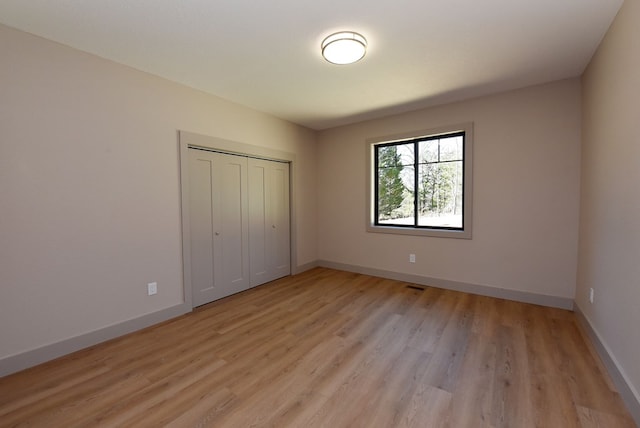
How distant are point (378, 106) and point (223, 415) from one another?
3.77m

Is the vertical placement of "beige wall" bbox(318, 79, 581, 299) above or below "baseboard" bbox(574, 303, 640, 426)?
above

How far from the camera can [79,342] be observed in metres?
2.38

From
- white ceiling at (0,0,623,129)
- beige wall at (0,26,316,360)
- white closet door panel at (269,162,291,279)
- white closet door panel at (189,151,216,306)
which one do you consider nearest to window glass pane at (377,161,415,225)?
white ceiling at (0,0,623,129)

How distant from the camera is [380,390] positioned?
1858mm

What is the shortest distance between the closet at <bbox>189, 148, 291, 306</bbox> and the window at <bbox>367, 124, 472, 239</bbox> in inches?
60.7

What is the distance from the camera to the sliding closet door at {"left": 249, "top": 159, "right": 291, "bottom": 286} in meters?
4.06

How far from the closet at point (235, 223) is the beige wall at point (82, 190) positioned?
0.28 meters

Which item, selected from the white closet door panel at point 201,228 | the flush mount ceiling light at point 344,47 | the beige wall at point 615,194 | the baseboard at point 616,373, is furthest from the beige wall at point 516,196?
the white closet door panel at point 201,228

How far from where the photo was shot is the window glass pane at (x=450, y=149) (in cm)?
384

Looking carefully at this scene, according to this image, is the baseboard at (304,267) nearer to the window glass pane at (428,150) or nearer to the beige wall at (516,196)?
the beige wall at (516,196)

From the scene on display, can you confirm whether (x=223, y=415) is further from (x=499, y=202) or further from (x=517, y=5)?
(x=499, y=202)

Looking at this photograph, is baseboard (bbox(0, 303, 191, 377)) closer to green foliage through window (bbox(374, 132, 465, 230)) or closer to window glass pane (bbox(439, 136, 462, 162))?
green foliage through window (bbox(374, 132, 465, 230))

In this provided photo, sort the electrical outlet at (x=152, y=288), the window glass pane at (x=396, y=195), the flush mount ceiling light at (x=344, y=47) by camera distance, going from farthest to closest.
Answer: the window glass pane at (x=396, y=195)
the electrical outlet at (x=152, y=288)
the flush mount ceiling light at (x=344, y=47)

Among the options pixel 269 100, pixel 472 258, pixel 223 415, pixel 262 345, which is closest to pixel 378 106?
pixel 269 100
